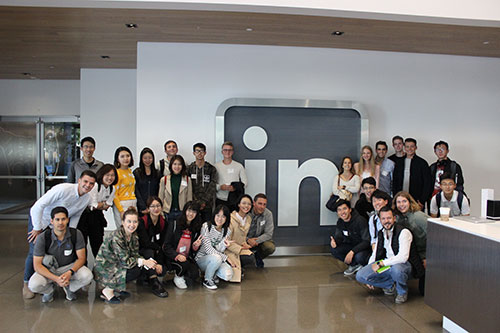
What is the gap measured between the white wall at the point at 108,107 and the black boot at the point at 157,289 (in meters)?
4.10

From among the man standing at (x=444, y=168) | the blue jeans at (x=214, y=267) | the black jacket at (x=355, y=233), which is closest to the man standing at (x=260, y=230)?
the blue jeans at (x=214, y=267)

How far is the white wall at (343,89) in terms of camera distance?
591 cm

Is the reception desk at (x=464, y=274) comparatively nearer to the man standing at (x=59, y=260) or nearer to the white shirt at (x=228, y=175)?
the white shirt at (x=228, y=175)

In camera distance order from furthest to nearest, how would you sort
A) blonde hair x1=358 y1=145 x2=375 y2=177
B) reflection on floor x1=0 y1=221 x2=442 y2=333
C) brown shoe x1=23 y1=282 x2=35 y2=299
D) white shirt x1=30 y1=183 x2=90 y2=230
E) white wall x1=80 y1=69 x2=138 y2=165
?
white wall x1=80 y1=69 x2=138 y2=165 → blonde hair x1=358 y1=145 x2=375 y2=177 → brown shoe x1=23 y1=282 x2=35 y2=299 → white shirt x1=30 y1=183 x2=90 y2=230 → reflection on floor x1=0 y1=221 x2=442 y2=333

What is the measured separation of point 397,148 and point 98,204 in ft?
14.0

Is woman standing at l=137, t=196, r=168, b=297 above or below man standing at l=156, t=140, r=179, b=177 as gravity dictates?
below

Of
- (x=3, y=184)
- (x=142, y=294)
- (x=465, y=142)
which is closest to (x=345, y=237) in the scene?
(x=142, y=294)

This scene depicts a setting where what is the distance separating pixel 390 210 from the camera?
4.15m

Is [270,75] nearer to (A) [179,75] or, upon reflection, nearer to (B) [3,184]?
(A) [179,75]

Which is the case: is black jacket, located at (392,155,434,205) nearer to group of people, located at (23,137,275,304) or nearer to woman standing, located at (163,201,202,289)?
group of people, located at (23,137,275,304)

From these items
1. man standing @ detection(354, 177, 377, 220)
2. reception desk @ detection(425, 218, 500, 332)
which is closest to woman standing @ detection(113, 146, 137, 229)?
man standing @ detection(354, 177, 377, 220)

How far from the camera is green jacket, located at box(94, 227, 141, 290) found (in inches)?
161

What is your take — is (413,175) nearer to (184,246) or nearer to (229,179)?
(229,179)

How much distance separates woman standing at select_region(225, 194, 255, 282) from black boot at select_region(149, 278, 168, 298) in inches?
32.1
